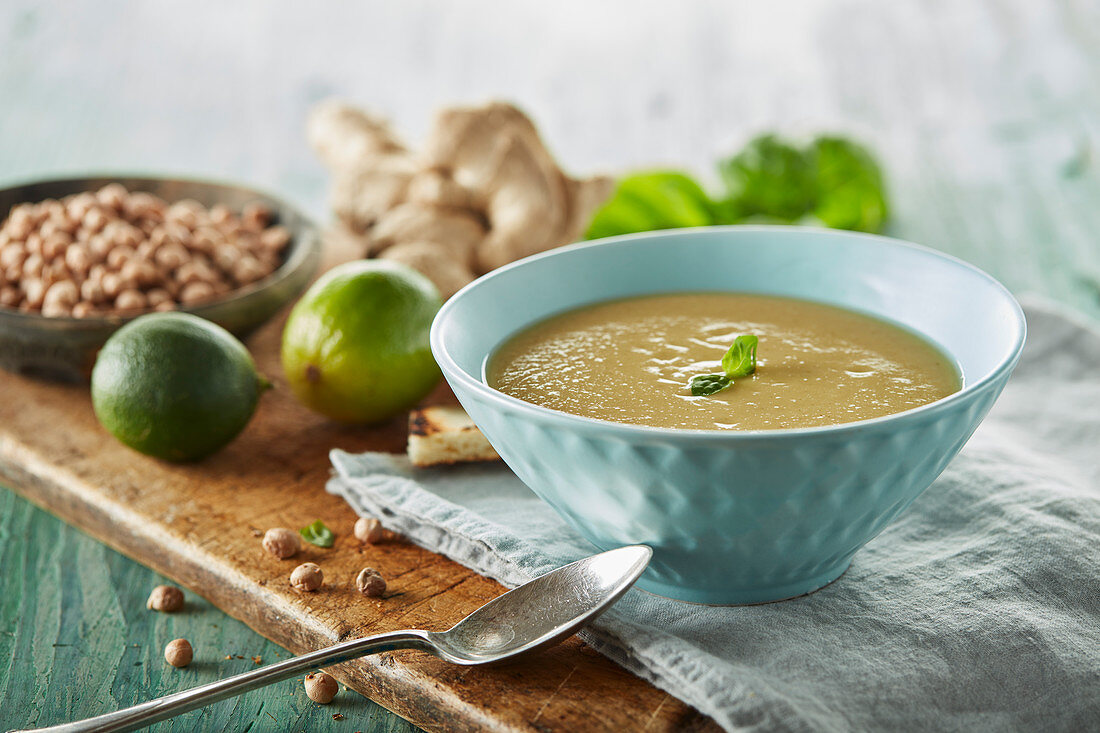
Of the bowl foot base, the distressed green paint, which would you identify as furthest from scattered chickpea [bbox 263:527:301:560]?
the bowl foot base

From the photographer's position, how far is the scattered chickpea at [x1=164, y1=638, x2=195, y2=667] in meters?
1.80

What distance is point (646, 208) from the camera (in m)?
3.31

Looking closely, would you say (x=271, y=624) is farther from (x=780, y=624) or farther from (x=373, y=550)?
(x=780, y=624)

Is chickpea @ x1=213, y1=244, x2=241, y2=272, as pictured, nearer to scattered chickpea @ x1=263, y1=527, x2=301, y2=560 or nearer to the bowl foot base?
scattered chickpea @ x1=263, y1=527, x2=301, y2=560

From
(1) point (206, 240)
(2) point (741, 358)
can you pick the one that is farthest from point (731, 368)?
(1) point (206, 240)

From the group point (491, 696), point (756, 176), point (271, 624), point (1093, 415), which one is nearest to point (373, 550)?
point (271, 624)

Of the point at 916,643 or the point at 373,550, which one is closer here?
the point at 916,643

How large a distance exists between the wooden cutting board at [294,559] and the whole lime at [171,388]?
9cm

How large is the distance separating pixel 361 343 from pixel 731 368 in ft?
2.92

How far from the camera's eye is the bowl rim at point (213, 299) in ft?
8.17

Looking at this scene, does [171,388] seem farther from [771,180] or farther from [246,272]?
[771,180]

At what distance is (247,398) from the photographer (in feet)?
7.47

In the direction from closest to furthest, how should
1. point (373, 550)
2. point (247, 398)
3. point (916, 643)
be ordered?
1. point (916, 643)
2. point (373, 550)
3. point (247, 398)

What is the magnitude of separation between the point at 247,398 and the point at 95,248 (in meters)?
0.80
